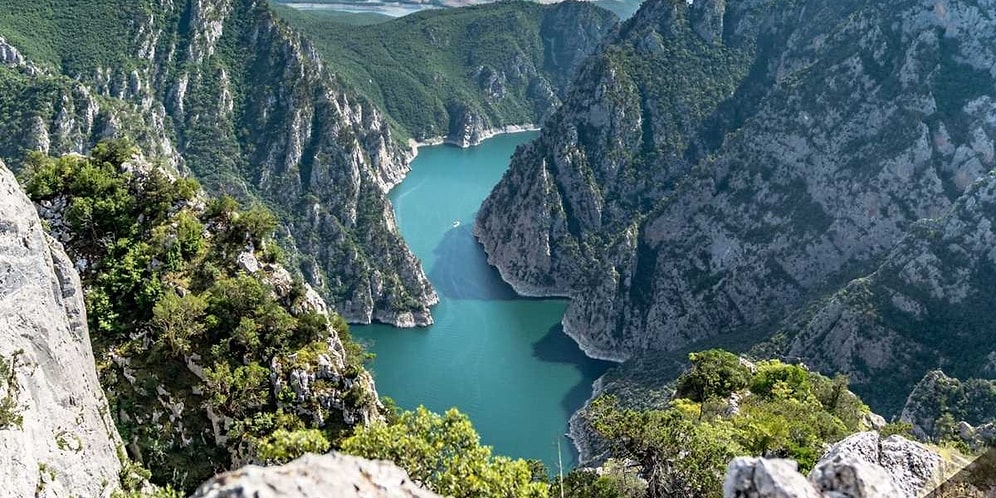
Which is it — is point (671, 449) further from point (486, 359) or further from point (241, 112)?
point (241, 112)

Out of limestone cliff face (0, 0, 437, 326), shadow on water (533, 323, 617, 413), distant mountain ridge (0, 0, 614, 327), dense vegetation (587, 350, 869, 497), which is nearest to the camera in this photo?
dense vegetation (587, 350, 869, 497)

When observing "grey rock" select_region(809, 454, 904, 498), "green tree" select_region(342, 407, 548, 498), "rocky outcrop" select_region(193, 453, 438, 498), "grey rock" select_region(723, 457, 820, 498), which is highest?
"grey rock" select_region(809, 454, 904, 498)

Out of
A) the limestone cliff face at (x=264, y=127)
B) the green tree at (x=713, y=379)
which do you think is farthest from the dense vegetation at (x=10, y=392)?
the limestone cliff face at (x=264, y=127)

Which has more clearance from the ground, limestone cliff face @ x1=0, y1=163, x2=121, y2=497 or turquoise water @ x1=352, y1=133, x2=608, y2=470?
limestone cliff face @ x1=0, y1=163, x2=121, y2=497

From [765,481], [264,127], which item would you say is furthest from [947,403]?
[264,127]

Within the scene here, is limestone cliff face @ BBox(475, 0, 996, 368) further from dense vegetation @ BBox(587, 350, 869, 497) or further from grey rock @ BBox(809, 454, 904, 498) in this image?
grey rock @ BBox(809, 454, 904, 498)

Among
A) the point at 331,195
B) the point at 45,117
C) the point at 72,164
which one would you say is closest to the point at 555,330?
the point at 331,195

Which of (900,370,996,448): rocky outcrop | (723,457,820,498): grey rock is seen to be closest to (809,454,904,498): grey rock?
(723,457,820,498): grey rock
